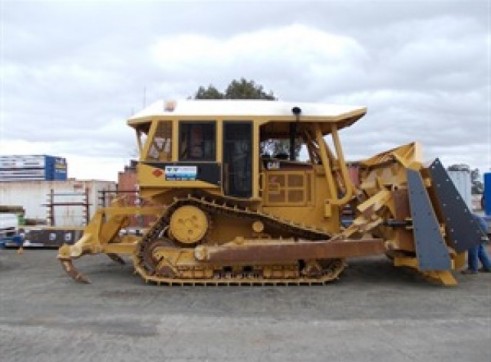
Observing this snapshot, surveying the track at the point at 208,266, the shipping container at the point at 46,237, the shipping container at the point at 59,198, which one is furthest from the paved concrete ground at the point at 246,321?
the shipping container at the point at 59,198

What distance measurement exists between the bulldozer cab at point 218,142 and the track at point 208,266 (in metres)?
0.32

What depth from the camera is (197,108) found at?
11141mm

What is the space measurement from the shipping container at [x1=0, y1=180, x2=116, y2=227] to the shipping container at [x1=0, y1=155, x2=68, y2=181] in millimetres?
5679

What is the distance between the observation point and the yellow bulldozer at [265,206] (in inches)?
402

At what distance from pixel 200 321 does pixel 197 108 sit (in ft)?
15.3

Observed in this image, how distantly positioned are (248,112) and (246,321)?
4.45 m

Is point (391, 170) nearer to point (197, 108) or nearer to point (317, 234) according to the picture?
point (317, 234)

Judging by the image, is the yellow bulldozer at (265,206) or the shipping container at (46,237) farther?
the shipping container at (46,237)

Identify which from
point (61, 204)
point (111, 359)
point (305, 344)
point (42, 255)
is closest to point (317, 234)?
point (305, 344)

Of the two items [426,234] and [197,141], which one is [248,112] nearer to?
[197,141]

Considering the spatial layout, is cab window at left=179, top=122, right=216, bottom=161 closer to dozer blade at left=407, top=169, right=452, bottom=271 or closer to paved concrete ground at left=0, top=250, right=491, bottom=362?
paved concrete ground at left=0, top=250, right=491, bottom=362

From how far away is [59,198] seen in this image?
74.3 ft

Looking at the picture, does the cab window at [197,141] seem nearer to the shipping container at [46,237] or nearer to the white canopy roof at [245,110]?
the white canopy roof at [245,110]

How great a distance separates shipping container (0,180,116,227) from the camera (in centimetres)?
2216
